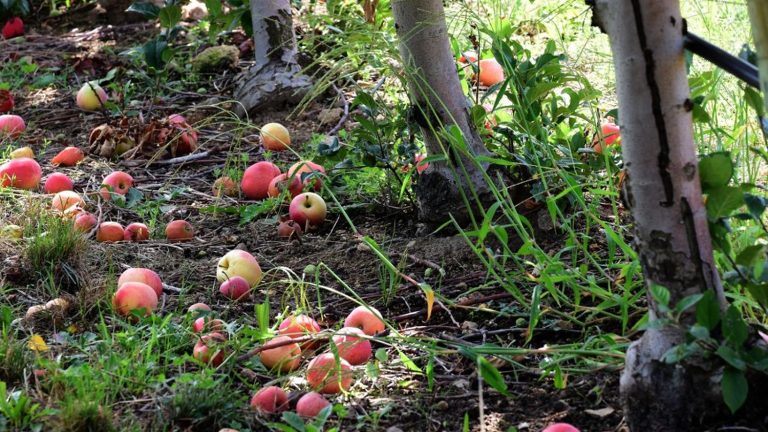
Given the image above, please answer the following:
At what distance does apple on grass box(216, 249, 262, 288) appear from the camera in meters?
2.72

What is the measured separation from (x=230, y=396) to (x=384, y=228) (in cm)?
124

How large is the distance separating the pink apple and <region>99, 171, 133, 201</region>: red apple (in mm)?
1045

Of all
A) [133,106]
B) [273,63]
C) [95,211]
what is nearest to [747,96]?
[95,211]

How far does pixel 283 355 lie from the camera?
2.21m

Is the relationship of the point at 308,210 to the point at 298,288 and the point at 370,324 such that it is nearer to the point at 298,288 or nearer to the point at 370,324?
the point at 298,288

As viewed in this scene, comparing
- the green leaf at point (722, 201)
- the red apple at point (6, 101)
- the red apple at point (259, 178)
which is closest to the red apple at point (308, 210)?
the red apple at point (259, 178)

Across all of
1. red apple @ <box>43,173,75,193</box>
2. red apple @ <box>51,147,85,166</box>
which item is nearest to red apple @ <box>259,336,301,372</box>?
red apple @ <box>43,173,75,193</box>

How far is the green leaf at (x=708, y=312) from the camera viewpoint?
62.2 inches

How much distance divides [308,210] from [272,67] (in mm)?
1471

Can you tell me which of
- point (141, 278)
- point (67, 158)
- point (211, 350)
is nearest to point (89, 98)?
point (67, 158)

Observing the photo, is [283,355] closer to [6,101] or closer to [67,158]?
[67,158]

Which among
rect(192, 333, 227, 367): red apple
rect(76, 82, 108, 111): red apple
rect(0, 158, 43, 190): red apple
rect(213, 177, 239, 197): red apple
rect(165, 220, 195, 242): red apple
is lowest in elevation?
rect(192, 333, 227, 367): red apple

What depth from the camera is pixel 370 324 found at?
235 centimetres

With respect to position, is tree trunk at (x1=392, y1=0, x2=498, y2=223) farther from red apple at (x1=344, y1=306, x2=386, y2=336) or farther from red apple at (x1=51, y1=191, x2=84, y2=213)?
red apple at (x1=51, y1=191, x2=84, y2=213)
